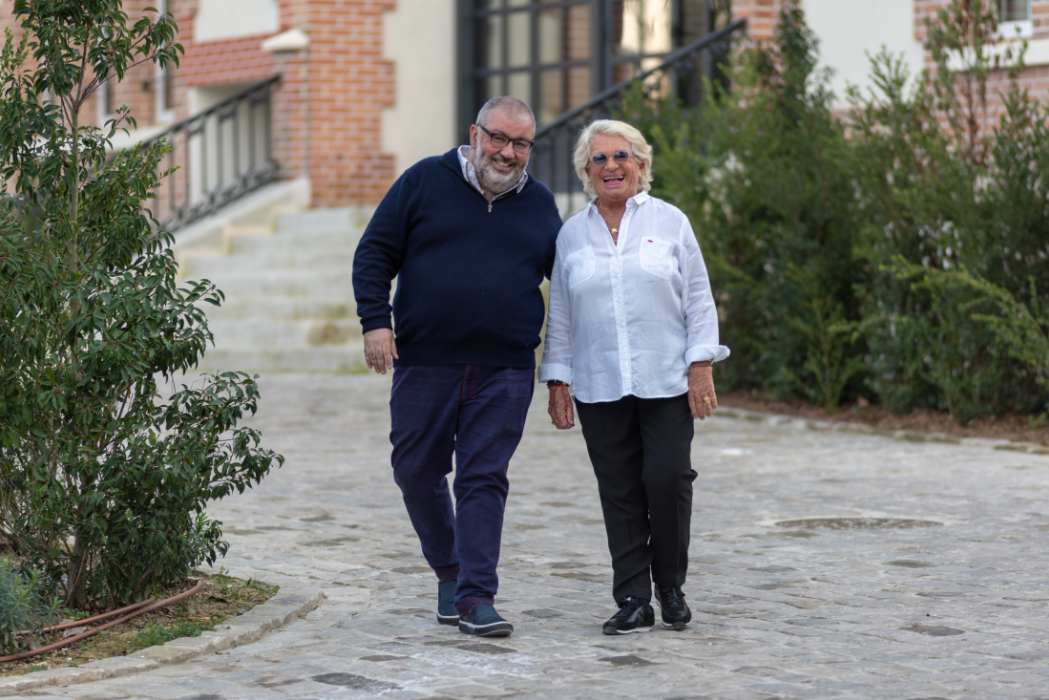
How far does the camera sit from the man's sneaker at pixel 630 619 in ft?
16.9

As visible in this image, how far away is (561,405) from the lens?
531 cm

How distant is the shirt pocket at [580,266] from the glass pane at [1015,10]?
334 inches

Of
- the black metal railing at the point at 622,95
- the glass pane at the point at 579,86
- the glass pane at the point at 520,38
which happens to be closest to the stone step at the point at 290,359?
the black metal railing at the point at 622,95

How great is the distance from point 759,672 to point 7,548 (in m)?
2.82

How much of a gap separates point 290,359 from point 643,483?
1039 centimetres

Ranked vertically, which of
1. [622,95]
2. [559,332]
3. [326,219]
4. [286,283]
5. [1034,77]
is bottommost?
[559,332]

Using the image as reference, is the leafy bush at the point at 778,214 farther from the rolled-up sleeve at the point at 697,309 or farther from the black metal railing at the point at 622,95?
the rolled-up sleeve at the point at 697,309

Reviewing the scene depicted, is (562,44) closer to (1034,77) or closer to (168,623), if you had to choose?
(1034,77)

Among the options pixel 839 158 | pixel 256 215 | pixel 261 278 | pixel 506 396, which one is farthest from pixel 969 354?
pixel 256 215

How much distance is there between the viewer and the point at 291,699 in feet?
14.5

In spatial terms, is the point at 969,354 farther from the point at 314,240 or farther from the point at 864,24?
the point at 314,240

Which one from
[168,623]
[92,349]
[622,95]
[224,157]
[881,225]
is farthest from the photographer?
[224,157]

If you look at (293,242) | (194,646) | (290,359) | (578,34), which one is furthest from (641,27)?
(194,646)

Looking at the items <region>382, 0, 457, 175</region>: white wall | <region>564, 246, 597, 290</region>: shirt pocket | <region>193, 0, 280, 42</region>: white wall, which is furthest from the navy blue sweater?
<region>193, 0, 280, 42</region>: white wall
